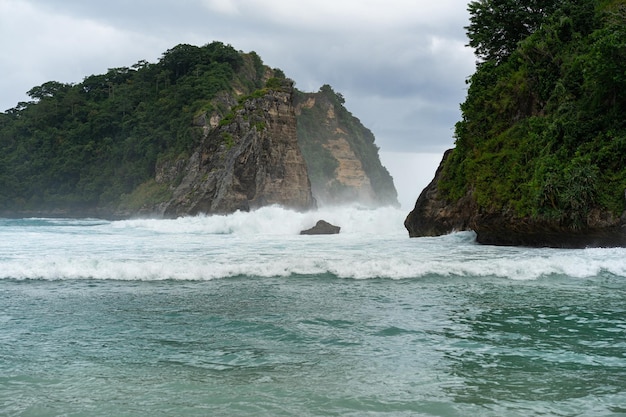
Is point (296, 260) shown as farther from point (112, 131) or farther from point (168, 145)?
point (112, 131)

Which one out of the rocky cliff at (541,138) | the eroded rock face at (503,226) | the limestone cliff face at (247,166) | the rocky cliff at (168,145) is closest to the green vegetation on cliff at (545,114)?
the rocky cliff at (541,138)

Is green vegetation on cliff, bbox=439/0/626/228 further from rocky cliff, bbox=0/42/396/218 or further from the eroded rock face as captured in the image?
rocky cliff, bbox=0/42/396/218

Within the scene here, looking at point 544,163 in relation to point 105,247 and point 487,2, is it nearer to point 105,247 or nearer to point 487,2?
point 487,2

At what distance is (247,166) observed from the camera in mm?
53938

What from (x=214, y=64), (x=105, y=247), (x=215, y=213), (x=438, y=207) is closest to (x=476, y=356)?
(x=105, y=247)

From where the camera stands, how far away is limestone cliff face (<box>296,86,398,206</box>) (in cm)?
9294

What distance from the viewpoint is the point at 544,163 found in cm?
1831

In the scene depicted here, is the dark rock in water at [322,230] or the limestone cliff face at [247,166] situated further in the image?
the limestone cliff face at [247,166]

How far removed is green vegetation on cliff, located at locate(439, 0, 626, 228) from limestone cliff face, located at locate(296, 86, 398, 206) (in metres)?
66.0

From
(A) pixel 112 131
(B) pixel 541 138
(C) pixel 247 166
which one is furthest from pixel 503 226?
(A) pixel 112 131

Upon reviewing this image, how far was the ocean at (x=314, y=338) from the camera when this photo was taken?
509 centimetres

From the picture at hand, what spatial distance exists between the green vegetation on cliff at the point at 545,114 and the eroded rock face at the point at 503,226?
314mm

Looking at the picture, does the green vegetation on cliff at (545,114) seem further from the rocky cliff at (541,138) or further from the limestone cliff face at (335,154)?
the limestone cliff face at (335,154)

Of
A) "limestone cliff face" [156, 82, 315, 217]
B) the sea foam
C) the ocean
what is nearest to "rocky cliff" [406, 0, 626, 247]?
the sea foam
